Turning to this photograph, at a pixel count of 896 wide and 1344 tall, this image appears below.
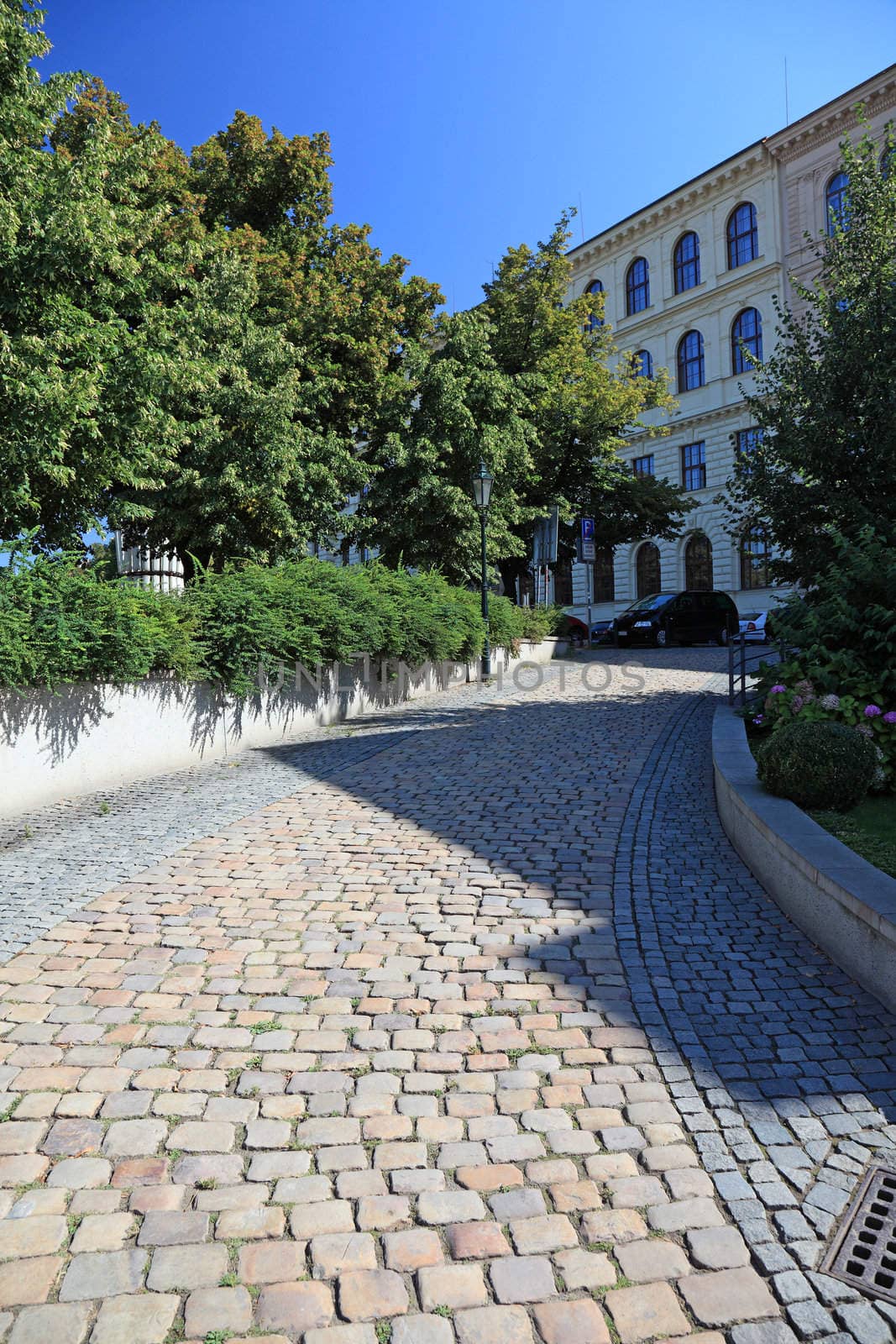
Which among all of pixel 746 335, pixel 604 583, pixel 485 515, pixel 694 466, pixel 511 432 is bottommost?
pixel 485 515

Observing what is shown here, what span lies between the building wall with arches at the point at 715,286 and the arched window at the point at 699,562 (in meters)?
0.30

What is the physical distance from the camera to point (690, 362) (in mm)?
43500

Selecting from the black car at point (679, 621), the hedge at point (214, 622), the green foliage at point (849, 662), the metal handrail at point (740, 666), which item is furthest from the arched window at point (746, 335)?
the green foliage at point (849, 662)

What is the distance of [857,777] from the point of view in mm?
6047

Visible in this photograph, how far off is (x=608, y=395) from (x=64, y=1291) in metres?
27.4

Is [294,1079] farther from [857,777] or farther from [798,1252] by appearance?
[857,777]

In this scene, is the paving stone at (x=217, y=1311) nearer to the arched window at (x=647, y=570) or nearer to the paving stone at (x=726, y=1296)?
the paving stone at (x=726, y=1296)

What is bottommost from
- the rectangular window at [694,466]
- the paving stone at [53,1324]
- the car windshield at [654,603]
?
the paving stone at [53,1324]

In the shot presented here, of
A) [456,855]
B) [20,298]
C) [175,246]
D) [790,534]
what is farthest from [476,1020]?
[175,246]

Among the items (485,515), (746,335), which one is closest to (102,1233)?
(485,515)

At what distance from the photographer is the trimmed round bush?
5.99 meters

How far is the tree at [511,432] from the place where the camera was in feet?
72.2

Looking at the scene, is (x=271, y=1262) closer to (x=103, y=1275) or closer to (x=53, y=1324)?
(x=103, y=1275)

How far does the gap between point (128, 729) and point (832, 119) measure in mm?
40536
